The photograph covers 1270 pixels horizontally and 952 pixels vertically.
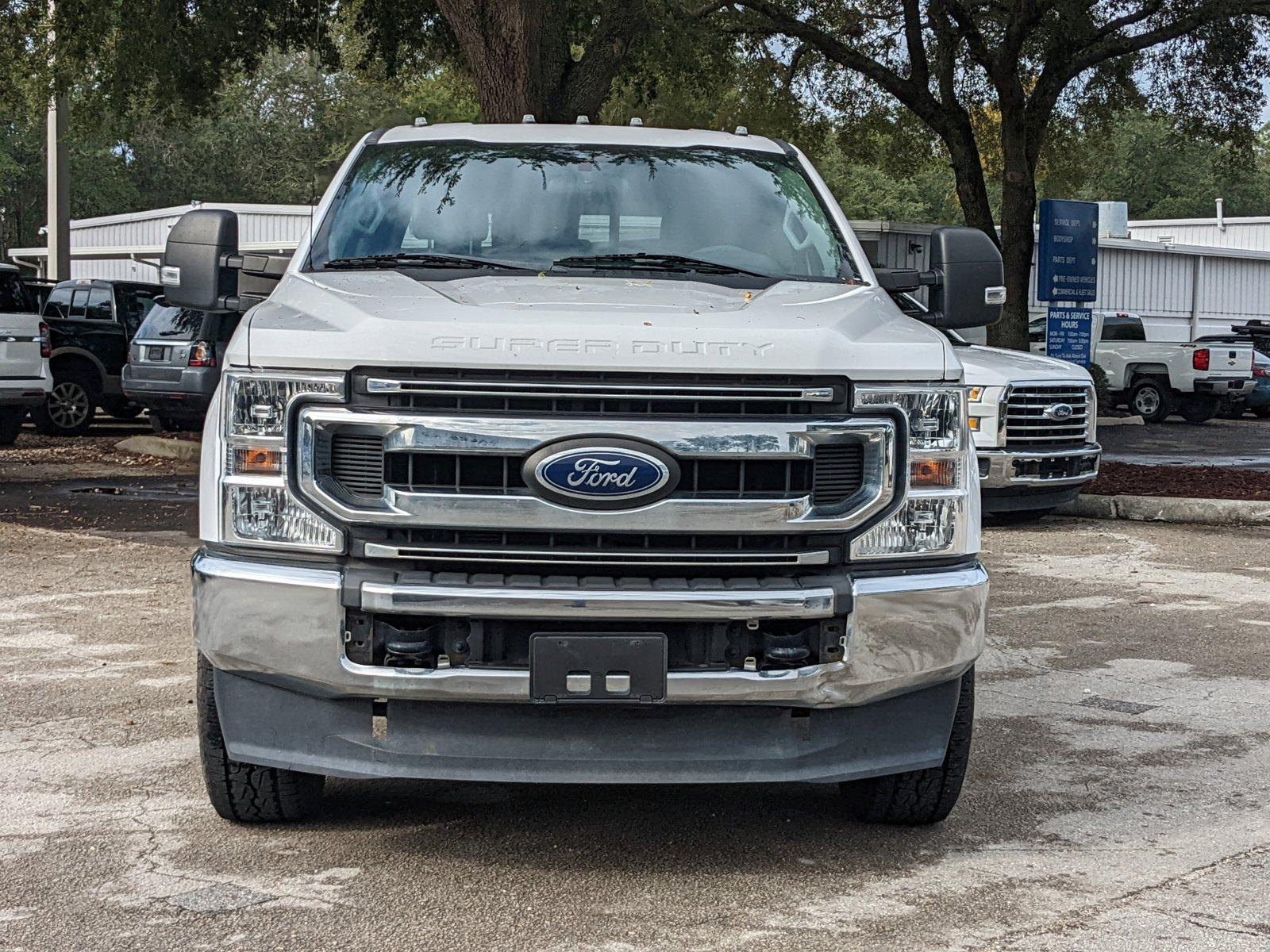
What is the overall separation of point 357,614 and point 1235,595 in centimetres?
659

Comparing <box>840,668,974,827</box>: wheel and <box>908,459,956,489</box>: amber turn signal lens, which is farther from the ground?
<box>908,459,956,489</box>: amber turn signal lens

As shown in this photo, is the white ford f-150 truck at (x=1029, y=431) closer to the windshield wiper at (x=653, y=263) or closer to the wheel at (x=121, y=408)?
the windshield wiper at (x=653, y=263)

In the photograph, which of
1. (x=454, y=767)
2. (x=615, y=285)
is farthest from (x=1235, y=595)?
(x=454, y=767)

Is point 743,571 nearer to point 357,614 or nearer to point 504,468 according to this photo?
point 504,468

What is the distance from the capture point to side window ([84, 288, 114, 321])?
21.2 m

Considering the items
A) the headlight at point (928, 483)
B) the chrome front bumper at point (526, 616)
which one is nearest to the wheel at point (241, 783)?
the chrome front bumper at point (526, 616)

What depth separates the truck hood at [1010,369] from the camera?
12.1 metres

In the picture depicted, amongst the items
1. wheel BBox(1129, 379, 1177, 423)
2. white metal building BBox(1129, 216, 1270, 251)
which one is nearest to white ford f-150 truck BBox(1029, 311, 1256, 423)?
wheel BBox(1129, 379, 1177, 423)

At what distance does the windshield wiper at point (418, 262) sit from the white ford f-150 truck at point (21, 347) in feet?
41.5

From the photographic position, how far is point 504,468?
4.07m

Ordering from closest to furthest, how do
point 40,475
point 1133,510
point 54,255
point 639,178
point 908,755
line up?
1. point 908,755
2. point 639,178
3. point 1133,510
4. point 40,475
5. point 54,255

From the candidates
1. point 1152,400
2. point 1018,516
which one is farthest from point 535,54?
point 1152,400

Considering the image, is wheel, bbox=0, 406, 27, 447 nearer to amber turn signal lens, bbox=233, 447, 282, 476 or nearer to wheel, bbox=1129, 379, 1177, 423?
amber turn signal lens, bbox=233, 447, 282, 476

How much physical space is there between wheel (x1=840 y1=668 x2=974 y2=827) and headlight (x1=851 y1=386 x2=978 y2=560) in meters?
0.50
